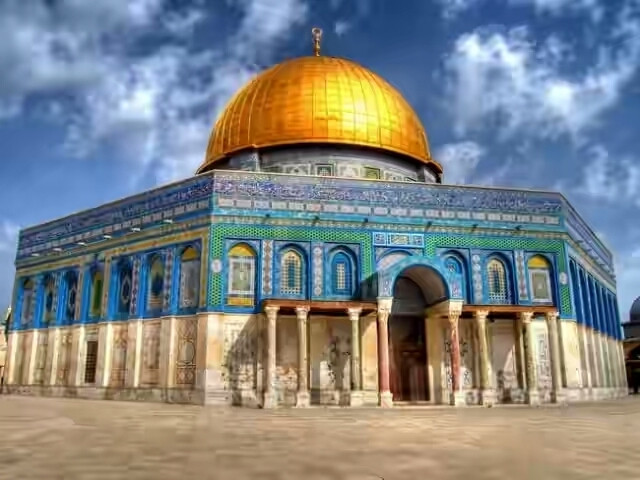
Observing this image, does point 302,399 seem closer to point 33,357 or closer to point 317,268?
point 317,268

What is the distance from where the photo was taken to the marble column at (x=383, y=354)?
59.2 feet

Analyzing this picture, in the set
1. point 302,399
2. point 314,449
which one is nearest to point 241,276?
point 302,399

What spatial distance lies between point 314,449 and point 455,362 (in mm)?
12400

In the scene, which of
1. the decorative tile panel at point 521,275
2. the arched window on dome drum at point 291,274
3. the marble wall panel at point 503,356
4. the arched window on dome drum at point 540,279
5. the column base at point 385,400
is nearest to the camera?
the column base at point 385,400

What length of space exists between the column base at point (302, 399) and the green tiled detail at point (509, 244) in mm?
6331

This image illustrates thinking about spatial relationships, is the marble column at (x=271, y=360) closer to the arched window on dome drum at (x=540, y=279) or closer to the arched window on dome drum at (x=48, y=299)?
the arched window on dome drum at (x=540, y=279)

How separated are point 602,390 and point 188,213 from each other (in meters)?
17.7

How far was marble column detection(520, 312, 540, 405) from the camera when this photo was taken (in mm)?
19250

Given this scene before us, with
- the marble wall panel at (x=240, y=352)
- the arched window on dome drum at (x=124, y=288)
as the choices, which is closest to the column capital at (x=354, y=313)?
the marble wall panel at (x=240, y=352)

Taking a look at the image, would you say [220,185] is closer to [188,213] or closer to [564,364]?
[188,213]

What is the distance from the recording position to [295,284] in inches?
772

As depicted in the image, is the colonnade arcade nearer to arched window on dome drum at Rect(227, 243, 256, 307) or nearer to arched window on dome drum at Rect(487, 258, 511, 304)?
arched window on dome drum at Rect(487, 258, 511, 304)

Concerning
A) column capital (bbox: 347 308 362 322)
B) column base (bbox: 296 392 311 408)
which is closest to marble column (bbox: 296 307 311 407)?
column base (bbox: 296 392 311 408)

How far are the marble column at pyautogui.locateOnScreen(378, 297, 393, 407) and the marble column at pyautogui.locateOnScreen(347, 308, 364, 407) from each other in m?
0.66
